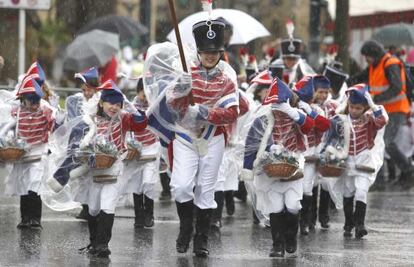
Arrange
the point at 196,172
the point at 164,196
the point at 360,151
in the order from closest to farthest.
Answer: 1. the point at 196,172
2. the point at 360,151
3. the point at 164,196

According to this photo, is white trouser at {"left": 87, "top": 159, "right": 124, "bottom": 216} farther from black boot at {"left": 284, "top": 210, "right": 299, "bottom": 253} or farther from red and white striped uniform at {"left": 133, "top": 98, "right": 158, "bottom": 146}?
red and white striped uniform at {"left": 133, "top": 98, "right": 158, "bottom": 146}

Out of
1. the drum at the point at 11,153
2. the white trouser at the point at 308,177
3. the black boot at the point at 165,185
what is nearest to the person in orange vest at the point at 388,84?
the black boot at the point at 165,185

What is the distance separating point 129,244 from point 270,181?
148cm

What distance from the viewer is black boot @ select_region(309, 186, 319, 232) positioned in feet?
43.9

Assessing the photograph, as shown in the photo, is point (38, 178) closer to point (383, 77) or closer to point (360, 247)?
point (360, 247)

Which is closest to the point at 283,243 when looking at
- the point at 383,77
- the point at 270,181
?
the point at 270,181

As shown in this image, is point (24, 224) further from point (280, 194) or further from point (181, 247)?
point (280, 194)

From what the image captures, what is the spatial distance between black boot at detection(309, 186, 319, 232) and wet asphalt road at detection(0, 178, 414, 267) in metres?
0.18

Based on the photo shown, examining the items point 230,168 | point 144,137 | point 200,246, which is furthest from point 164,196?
point 200,246

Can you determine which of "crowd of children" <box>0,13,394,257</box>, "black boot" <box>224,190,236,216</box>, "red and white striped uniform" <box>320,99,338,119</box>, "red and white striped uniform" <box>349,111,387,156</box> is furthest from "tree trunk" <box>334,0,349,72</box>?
"crowd of children" <box>0,13,394,257</box>

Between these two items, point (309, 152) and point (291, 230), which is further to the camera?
point (309, 152)

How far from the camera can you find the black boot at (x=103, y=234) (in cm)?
1082

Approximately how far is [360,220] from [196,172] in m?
2.43

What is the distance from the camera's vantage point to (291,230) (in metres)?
11.4
